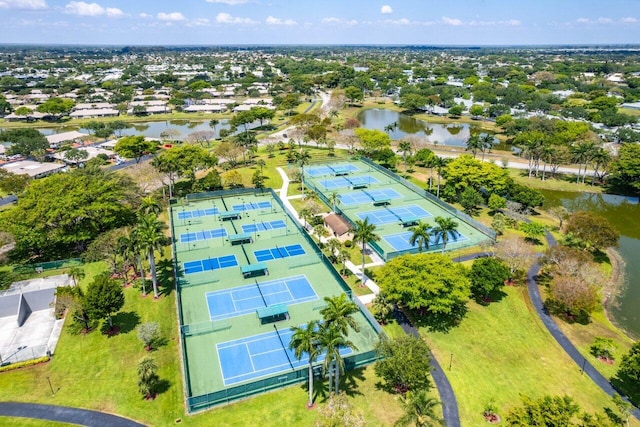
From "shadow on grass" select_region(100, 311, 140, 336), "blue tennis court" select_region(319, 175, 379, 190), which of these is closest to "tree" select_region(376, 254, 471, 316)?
"shadow on grass" select_region(100, 311, 140, 336)

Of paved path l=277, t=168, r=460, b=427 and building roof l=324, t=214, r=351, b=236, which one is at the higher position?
building roof l=324, t=214, r=351, b=236

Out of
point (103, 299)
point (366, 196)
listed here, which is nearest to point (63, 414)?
point (103, 299)

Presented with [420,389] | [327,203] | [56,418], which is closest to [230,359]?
[56,418]

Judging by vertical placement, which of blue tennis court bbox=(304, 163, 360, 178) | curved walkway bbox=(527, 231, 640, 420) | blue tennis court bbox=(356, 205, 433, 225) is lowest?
curved walkway bbox=(527, 231, 640, 420)

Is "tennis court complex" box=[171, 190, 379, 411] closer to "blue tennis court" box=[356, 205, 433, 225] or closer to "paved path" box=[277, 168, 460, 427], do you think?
"paved path" box=[277, 168, 460, 427]

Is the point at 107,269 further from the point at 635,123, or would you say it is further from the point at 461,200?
the point at 635,123

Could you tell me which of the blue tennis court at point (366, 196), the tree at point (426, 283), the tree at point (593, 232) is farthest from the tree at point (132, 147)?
the tree at point (593, 232)
